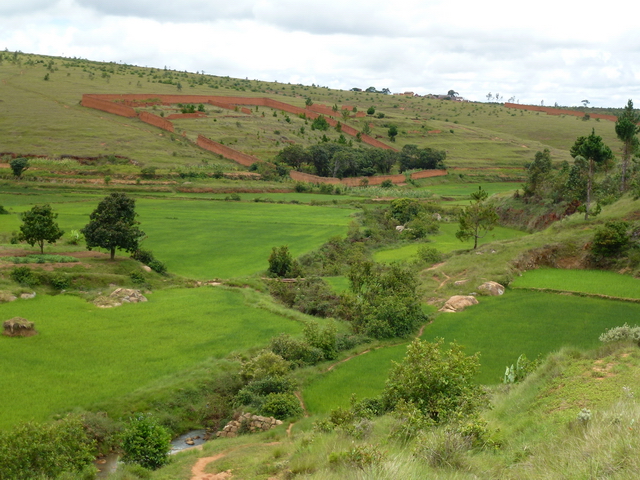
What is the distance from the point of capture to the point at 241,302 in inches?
1136

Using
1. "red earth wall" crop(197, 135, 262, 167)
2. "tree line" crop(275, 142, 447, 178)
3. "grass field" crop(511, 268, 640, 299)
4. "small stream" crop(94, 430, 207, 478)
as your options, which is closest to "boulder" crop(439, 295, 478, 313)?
"grass field" crop(511, 268, 640, 299)

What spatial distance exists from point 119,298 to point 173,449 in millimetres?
12351

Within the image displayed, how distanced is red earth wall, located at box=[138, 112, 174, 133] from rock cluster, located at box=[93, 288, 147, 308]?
226ft

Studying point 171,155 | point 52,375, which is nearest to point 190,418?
point 52,375

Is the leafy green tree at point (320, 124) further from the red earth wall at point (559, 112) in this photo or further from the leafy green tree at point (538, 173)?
the red earth wall at point (559, 112)

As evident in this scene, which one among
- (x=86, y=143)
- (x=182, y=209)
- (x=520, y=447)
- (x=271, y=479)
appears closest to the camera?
Answer: (x=520, y=447)

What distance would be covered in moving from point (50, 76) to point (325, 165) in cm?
7289

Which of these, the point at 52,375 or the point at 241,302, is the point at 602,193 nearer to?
the point at 241,302

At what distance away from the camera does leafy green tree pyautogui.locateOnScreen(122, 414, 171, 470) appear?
1439 centimetres

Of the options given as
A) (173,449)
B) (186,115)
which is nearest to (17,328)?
(173,449)

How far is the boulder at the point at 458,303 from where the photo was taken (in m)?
28.3

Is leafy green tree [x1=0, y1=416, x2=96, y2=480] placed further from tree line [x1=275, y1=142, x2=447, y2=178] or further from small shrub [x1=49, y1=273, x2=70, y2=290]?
tree line [x1=275, y1=142, x2=447, y2=178]

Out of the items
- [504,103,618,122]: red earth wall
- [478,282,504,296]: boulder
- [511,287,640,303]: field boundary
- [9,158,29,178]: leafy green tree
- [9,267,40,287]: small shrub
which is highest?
[504,103,618,122]: red earth wall

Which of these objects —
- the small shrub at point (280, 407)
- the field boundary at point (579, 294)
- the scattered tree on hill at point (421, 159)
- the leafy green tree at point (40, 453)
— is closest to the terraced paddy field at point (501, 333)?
the field boundary at point (579, 294)
